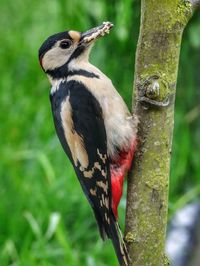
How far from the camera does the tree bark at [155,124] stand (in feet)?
9.85

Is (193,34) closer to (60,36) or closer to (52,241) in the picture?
(52,241)

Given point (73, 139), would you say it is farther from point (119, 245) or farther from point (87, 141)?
point (119, 245)

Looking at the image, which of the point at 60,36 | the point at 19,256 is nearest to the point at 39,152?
the point at 19,256

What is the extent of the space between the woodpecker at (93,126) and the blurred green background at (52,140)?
111cm

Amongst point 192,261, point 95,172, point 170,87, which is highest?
point 170,87

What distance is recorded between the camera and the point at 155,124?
3.08 meters

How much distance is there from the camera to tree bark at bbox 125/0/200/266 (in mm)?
3002

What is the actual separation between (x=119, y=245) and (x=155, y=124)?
0.47 meters

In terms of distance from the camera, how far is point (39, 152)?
19.9 ft

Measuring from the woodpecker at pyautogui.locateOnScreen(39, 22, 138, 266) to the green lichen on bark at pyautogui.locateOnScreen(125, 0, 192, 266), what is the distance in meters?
0.35

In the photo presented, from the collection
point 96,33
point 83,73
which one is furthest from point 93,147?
point 96,33

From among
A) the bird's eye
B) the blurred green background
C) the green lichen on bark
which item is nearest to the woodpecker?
the bird's eye

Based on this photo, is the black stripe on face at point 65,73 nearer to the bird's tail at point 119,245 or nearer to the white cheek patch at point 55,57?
the white cheek patch at point 55,57

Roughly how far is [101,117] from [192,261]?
2.23 metres
